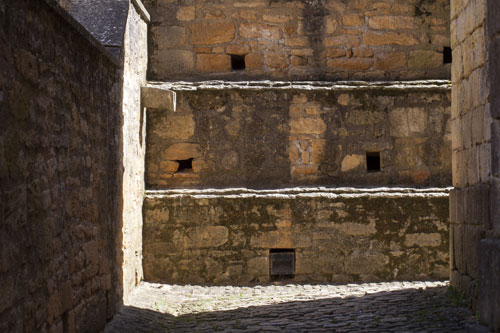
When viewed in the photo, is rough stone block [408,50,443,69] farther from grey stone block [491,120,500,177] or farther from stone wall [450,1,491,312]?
grey stone block [491,120,500,177]

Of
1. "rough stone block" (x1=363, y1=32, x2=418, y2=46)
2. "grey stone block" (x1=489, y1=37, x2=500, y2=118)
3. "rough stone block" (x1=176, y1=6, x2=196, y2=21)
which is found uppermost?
"rough stone block" (x1=176, y1=6, x2=196, y2=21)

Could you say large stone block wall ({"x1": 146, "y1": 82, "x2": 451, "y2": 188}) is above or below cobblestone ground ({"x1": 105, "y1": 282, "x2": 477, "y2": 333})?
above

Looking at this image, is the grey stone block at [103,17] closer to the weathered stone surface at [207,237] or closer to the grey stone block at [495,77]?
the weathered stone surface at [207,237]

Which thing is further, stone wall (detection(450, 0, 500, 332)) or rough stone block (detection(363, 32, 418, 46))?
rough stone block (detection(363, 32, 418, 46))

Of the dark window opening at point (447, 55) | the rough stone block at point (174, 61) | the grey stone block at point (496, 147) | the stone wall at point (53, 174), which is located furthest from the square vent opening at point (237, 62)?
the grey stone block at point (496, 147)

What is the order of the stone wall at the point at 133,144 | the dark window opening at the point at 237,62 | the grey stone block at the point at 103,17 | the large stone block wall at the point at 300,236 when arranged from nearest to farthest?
the grey stone block at the point at 103,17 → the stone wall at the point at 133,144 → the large stone block wall at the point at 300,236 → the dark window opening at the point at 237,62

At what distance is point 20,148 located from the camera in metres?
2.83

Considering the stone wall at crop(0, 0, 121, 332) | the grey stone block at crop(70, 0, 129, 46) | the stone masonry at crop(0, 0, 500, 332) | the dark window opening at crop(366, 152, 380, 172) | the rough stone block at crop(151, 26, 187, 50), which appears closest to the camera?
the stone wall at crop(0, 0, 121, 332)

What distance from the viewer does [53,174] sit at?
3381 millimetres

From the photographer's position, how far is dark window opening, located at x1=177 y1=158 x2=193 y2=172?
7176 mm

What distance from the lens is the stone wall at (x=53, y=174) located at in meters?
2.70

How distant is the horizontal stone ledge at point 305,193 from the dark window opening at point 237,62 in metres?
1.72

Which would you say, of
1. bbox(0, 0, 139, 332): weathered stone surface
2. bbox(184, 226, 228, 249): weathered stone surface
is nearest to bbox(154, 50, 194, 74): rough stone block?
bbox(0, 0, 139, 332): weathered stone surface

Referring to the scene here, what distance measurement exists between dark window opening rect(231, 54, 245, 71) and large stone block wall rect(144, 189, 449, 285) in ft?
6.01
